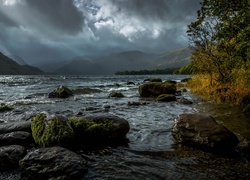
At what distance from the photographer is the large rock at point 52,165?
553 cm

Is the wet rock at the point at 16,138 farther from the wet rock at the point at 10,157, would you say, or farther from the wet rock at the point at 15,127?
→ the wet rock at the point at 10,157

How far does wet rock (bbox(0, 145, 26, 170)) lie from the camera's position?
621 cm

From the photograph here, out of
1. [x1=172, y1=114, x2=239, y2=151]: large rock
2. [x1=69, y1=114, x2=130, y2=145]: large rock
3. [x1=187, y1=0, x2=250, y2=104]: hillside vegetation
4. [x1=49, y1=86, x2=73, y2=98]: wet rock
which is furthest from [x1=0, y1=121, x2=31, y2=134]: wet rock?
[x1=49, y1=86, x2=73, y2=98]: wet rock

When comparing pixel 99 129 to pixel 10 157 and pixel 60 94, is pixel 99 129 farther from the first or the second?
pixel 60 94

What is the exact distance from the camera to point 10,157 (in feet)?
20.9

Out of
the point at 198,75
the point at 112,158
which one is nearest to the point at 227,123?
the point at 112,158

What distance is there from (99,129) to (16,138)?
10.2 ft

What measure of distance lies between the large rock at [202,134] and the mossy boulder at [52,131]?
425 centimetres

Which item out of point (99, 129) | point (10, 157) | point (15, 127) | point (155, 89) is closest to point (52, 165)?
point (10, 157)

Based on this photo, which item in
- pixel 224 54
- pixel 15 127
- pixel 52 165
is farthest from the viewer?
pixel 224 54

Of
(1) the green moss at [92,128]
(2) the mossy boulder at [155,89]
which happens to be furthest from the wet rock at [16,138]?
(2) the mossy boulder at [155,89]

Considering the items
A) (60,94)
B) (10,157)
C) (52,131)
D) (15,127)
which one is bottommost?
(60,94)

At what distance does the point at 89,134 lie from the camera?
8609 millimetres

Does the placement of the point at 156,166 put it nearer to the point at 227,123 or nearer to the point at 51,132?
the point at 51,132
